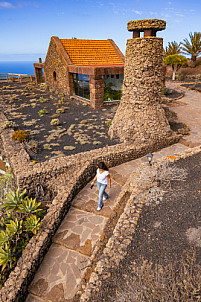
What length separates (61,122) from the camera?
13.4 metres

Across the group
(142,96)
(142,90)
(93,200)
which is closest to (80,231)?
(93,200)

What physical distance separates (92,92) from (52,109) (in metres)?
3.63

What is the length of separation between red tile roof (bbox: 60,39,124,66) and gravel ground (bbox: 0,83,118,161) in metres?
3.87

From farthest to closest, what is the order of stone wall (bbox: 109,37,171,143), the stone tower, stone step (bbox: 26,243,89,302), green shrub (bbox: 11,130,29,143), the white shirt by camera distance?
green shrub (bbox: 11,130,29,143) < stone wall (bbox: 109,37,171,143) < the stone tower < the white shirt < stone step (bbox: 26,243,89,302)

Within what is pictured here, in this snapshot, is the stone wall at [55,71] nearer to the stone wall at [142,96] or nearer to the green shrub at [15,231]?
the stone wall at [142,96]

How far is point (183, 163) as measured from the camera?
7.76 metres

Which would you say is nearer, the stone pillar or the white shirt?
the white shirt

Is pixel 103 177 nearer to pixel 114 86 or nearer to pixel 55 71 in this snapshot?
pixel 114 86

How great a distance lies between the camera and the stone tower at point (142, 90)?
8.62 meters

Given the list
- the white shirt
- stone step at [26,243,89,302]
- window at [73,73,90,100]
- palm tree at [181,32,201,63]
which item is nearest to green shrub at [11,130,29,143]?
the white shirt

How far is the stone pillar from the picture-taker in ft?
47.8

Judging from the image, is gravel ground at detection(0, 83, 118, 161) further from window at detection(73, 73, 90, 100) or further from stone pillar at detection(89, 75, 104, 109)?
window at detection(73, 73, 90, 100)

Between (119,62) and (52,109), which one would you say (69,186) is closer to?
(52,109)

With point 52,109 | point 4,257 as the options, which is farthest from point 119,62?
point 4,257
